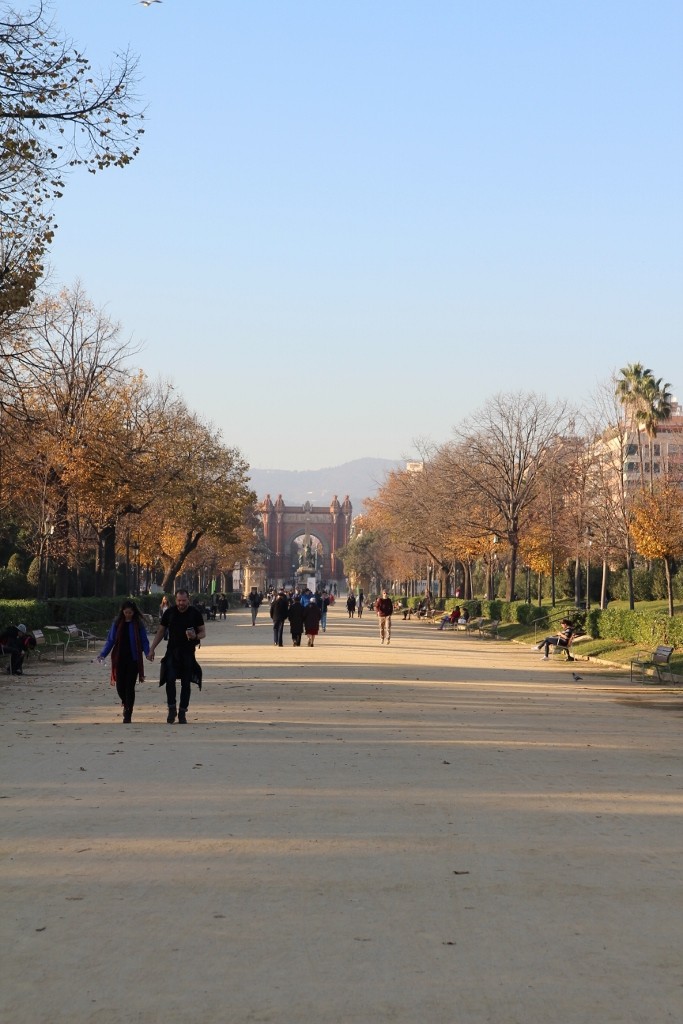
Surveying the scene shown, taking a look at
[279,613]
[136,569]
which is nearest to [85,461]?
[279,613]

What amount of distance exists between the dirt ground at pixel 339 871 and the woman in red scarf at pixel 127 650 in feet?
1.93

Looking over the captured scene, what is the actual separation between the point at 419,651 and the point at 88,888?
31.2 meters

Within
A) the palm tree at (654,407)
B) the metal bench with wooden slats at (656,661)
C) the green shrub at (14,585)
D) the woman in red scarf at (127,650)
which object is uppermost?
the palm tree at (654,407)

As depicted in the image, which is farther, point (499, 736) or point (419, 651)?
point (419, 651)

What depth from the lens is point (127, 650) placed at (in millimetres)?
16531

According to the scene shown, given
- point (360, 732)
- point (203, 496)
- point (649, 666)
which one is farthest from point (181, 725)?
point (203, 496)

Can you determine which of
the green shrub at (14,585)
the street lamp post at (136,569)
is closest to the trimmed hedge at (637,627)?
the green shrub at (14,585)

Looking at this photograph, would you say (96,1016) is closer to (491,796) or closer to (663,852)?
(663,852)

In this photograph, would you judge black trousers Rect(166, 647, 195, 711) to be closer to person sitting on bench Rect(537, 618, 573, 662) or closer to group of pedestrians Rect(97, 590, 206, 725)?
group of pedestrians Rect(97, 590, 206, 725)

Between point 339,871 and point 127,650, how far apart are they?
9057 mm

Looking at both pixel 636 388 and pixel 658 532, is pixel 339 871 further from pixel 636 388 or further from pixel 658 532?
pixel 636 388

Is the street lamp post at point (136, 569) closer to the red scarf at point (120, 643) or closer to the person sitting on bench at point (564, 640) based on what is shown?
the person sitting on bench at point (564, 640)

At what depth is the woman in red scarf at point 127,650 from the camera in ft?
53.8

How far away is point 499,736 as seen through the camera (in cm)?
1584
